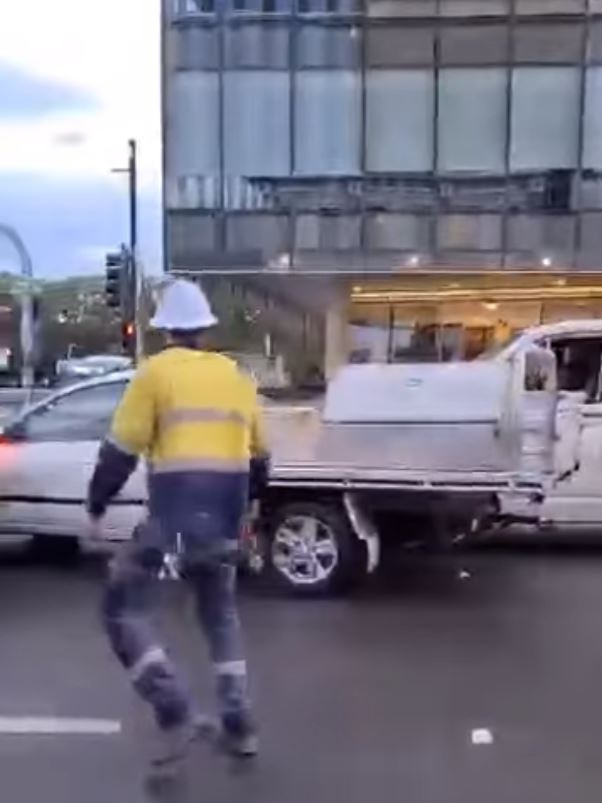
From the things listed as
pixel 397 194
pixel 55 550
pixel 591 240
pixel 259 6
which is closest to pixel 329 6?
pixel 259 6

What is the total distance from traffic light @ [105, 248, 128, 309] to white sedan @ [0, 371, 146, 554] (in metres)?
16.3

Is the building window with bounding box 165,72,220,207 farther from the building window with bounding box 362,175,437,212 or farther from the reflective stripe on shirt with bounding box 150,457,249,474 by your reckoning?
the reflective stripe on shirt with bounding box 150,457,249,474

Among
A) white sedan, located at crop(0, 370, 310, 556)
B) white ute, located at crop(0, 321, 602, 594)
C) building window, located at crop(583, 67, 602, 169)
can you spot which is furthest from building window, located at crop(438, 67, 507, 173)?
white ute, located at crop(0, 321, 602, 594)

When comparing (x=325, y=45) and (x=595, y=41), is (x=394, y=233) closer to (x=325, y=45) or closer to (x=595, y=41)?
(x=325, y=45)

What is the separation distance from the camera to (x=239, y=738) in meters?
5.33

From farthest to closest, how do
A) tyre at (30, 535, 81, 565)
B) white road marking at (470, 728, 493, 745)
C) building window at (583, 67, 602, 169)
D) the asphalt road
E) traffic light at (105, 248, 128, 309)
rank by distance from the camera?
building window at (583, 67, 602, 169), traffic light at (105, 248, 128, 309), tyre at (30, 535, 81, 565), white road marking at (470, 728, 493, 745), the asphalt road

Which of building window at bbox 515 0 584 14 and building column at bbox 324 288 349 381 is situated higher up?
building window at bbox 515 0 584 14

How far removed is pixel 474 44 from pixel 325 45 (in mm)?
2988

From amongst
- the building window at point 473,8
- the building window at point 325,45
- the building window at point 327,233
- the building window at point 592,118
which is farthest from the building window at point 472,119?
the building window at point 327,233

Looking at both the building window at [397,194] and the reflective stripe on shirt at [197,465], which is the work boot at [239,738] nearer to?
the reflective stripe on shirt at [197,465]

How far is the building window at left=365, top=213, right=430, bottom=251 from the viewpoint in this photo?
28.1 m

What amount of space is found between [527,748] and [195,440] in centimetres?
184

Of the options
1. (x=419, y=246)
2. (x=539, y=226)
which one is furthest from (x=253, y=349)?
(x=539, y=226)

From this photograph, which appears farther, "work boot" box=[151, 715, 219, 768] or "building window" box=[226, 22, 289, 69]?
"building window" box=[226, 22, 289, 69]
